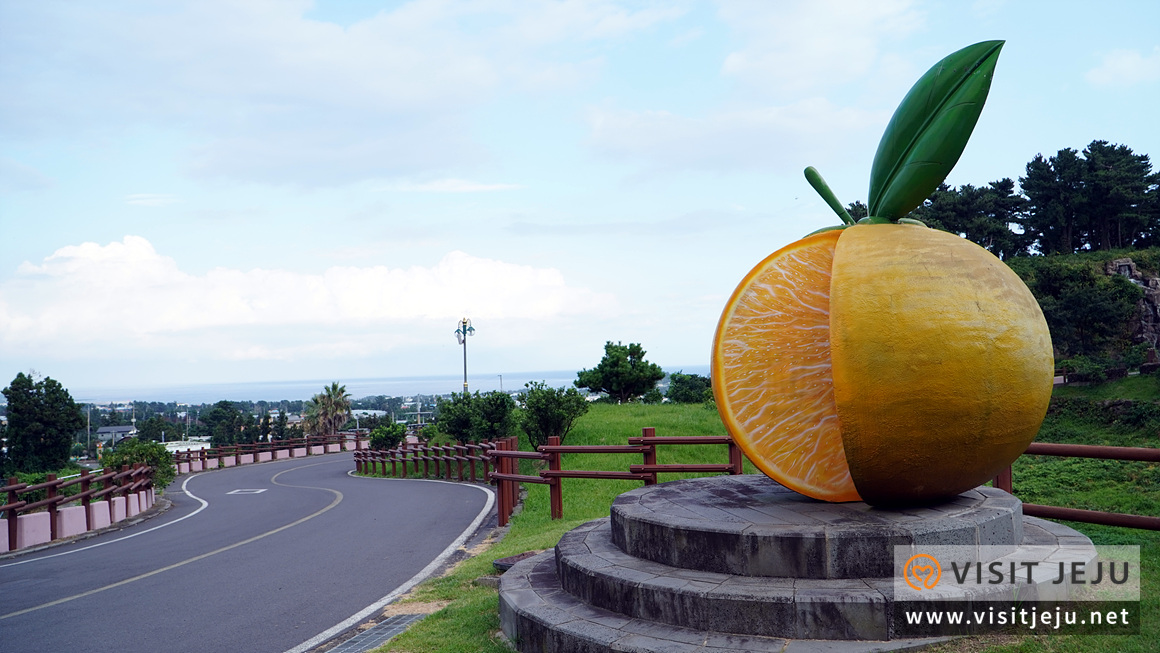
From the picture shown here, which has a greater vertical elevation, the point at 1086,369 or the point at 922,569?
the point at 1086,369

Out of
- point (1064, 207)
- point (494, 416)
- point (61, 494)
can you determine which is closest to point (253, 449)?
point (494, 416)

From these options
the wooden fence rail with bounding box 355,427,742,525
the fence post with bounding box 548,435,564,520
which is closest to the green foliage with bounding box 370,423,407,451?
the wooden fence rail with bounding box 355,427,742,525

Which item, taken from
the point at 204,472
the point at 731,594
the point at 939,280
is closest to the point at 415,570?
the point at 731,594

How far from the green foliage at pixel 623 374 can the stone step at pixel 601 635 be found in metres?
27.4

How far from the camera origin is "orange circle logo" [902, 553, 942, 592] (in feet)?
16.5

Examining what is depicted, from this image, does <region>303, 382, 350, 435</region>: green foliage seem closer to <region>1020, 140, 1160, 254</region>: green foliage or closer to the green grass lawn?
the green grass lawn

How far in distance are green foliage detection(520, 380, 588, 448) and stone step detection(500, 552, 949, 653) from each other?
49.8 ft

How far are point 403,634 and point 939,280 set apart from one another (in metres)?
5.04

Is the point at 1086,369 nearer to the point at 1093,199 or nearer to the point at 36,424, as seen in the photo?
the point at 1093,199

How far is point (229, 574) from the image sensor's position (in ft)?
31.7

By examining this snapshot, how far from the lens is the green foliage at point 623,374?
3375cm

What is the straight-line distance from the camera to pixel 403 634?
20.5ft

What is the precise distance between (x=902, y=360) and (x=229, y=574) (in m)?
8.64

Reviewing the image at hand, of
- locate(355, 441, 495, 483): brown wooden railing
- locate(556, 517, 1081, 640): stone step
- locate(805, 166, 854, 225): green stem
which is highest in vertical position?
locate(805, 166, 854, 225): green stem
